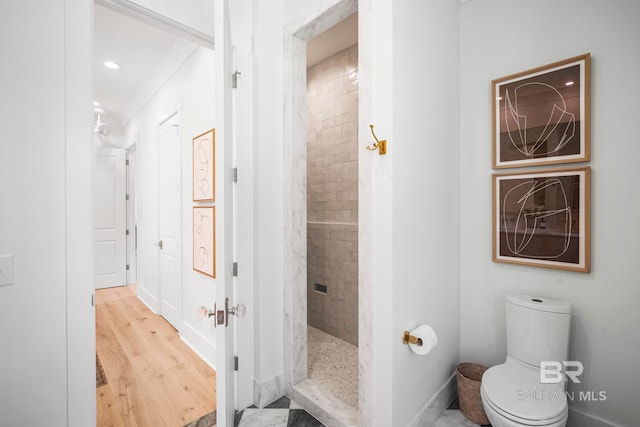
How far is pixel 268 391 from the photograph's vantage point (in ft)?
6.04

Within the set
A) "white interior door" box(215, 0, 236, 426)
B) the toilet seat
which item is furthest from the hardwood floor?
the toilet seat

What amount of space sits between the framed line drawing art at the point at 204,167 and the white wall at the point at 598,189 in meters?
2.04

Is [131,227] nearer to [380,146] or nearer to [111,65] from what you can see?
[111,65]

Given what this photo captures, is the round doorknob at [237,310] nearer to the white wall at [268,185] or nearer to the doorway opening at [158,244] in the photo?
the white wall at [268,185]

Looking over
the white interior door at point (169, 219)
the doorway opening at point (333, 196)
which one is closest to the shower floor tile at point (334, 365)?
the doorway opening at point (333, 196)

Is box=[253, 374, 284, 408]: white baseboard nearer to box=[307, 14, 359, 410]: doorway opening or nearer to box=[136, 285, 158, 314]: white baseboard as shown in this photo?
box=[307, 14, 359, 410]: doorway opening

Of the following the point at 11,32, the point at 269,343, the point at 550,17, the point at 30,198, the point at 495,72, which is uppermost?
the point at 550,17

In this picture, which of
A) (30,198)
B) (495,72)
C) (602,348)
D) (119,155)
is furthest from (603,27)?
(119,155)

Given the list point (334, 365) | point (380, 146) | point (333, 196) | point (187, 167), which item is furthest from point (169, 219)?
point (380, 146)

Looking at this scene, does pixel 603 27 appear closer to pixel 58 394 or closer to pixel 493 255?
pixel 493 255

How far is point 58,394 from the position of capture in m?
1.29

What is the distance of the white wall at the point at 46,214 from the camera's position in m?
1.21

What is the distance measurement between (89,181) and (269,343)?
1364 mm

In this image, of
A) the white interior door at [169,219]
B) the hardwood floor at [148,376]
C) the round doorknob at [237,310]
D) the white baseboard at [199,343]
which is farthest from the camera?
the white interior door at [169,219]
